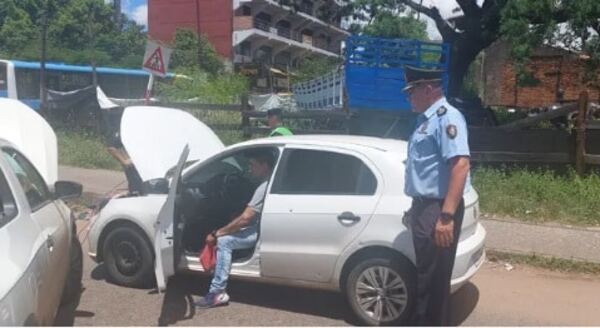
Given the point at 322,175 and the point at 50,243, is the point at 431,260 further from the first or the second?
the point at 50,243

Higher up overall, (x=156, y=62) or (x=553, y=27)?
(x=553, y=27)

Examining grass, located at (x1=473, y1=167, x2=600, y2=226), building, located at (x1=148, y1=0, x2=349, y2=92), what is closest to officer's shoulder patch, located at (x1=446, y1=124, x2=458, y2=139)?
grass, located at (x1=473, y1=167, x2=600, y2=226)

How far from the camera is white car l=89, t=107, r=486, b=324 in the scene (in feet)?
15.7

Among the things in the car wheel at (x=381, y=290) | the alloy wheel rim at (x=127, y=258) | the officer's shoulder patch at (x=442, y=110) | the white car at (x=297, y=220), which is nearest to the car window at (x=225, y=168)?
the white car at (x=297, y=220)

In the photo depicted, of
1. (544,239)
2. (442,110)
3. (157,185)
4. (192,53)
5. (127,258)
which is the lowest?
(544,239)

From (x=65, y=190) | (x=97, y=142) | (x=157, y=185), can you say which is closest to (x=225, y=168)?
(x=157, y=185)

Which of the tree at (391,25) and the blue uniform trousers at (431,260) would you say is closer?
the blue uniform trousers at (431,260)

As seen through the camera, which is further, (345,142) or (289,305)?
(289,305)

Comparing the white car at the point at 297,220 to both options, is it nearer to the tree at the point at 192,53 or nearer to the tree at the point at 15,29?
the tree at the point at 192,53

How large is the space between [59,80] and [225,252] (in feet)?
74.0

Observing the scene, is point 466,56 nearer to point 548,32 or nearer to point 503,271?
point 548,32

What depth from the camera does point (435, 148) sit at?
4062 mm

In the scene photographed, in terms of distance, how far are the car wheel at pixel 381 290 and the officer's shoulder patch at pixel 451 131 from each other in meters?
1.17

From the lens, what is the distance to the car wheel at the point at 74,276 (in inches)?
198
